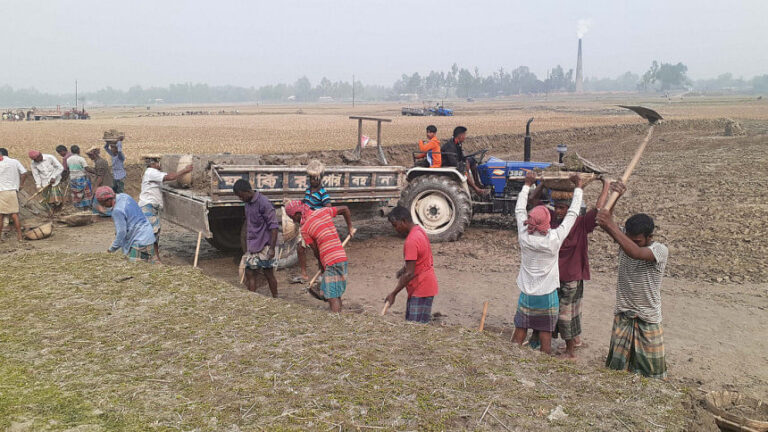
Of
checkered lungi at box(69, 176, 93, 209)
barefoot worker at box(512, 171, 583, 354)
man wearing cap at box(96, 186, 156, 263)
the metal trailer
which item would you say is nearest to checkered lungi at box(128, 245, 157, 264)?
man wearing cap at box(96, 186, 156, 263)

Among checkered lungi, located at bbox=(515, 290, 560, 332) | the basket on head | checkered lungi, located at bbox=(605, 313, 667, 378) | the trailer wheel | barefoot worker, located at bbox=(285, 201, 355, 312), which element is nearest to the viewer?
checkered lungi, located at bbox=(605, 313, 667, 378)

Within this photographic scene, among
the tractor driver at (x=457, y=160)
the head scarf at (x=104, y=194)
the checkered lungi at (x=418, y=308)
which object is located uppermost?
the tractor driver at (x=457, y=160)

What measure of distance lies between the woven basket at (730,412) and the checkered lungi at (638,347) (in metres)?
0.74

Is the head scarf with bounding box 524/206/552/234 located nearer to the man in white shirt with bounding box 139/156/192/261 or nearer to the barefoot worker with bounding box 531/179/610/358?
the barefoot worker with bounding box 531/179/610/358

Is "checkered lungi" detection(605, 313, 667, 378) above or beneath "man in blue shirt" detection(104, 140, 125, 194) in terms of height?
beneath

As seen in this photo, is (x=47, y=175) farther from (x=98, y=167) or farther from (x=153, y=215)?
(x=153, y=215)

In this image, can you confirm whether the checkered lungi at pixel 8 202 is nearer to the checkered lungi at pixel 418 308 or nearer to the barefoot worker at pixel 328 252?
the barefoot worker at pixel 328 252

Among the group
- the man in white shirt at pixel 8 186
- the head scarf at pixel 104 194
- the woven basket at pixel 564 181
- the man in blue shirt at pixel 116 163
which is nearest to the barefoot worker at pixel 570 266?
the woven basket at pixel 564 181

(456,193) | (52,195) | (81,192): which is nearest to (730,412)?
(456,193)

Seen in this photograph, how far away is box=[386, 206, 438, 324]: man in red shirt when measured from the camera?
502cm

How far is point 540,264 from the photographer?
468 centimetres

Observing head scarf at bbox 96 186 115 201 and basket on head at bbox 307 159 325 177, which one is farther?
head scarf at bbox 96 186 115 201

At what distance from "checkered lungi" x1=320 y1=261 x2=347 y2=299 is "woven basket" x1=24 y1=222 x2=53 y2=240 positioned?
287 inches

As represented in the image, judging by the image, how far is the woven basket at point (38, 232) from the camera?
1039cm
